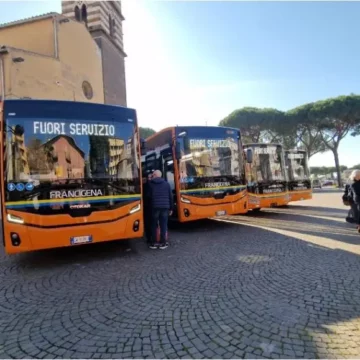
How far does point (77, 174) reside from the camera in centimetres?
522

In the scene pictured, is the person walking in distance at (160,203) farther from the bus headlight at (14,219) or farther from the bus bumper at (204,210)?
the bus headlight at (14,219)

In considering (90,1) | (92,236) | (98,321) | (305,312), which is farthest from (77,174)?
(90,1)

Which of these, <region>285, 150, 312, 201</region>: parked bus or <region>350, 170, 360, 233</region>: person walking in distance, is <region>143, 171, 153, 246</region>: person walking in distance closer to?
<region>350, 170, 360, 233</region>: person walking in distance

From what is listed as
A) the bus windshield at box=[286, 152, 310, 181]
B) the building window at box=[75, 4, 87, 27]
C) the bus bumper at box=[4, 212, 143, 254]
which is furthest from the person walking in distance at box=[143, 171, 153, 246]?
the building window at box=[75, 4, 87, 27]

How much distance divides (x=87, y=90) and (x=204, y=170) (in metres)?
16.3

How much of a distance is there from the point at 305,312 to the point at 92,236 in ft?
12.2

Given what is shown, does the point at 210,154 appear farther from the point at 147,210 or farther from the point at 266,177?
the point at 266,177

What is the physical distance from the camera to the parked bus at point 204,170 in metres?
7.61

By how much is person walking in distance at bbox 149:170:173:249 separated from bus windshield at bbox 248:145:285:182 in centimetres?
512

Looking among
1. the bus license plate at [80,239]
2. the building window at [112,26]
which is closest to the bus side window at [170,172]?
the bus license plate at [80,239]

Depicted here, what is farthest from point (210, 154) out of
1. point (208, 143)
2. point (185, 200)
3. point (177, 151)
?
point (185, 200)

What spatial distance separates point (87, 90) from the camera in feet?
68.6

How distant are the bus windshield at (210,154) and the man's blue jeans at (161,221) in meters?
1.51

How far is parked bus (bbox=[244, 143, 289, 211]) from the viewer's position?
10445 millimetres
